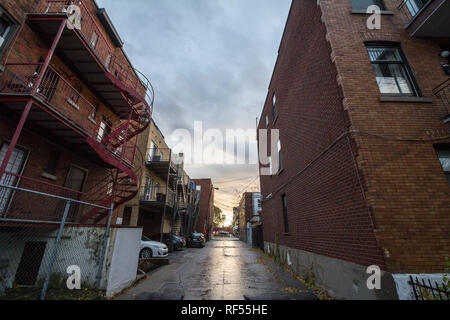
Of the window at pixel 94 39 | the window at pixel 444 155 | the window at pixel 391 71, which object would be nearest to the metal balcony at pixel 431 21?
the window at pixel 391 71

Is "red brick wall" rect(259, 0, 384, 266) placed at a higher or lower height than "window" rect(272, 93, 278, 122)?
lower

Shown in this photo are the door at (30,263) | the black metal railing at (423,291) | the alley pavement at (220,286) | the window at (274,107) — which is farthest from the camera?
the window at (274,107)

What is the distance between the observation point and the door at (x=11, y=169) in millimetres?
5169

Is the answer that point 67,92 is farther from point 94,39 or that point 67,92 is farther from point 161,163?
point 161,163

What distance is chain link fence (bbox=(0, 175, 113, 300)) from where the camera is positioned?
4.90 metres

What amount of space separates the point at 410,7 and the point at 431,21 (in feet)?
4.64

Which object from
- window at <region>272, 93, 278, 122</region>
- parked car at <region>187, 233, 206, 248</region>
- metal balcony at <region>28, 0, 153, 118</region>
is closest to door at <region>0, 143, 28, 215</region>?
metal balcony at <region>28, 0, 153, 118</region>

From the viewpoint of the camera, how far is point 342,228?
183 inches

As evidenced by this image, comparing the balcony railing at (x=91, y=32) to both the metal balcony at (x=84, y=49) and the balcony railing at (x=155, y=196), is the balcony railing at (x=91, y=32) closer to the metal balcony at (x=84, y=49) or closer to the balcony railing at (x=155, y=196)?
the metal balcony at (x=84, y=49)

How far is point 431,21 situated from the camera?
5258 millimetres

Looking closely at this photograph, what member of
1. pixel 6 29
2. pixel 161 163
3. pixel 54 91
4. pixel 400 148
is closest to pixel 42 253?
pixel 54 91

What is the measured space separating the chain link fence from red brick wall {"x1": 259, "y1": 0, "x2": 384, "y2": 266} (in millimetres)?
6404

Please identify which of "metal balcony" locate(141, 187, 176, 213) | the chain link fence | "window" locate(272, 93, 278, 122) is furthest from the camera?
"metal balcony" locate(141, 187, 176, 213)

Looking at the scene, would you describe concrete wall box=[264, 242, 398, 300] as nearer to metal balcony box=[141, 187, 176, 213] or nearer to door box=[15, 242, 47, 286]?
door box=[15, 242, 47, 286]
